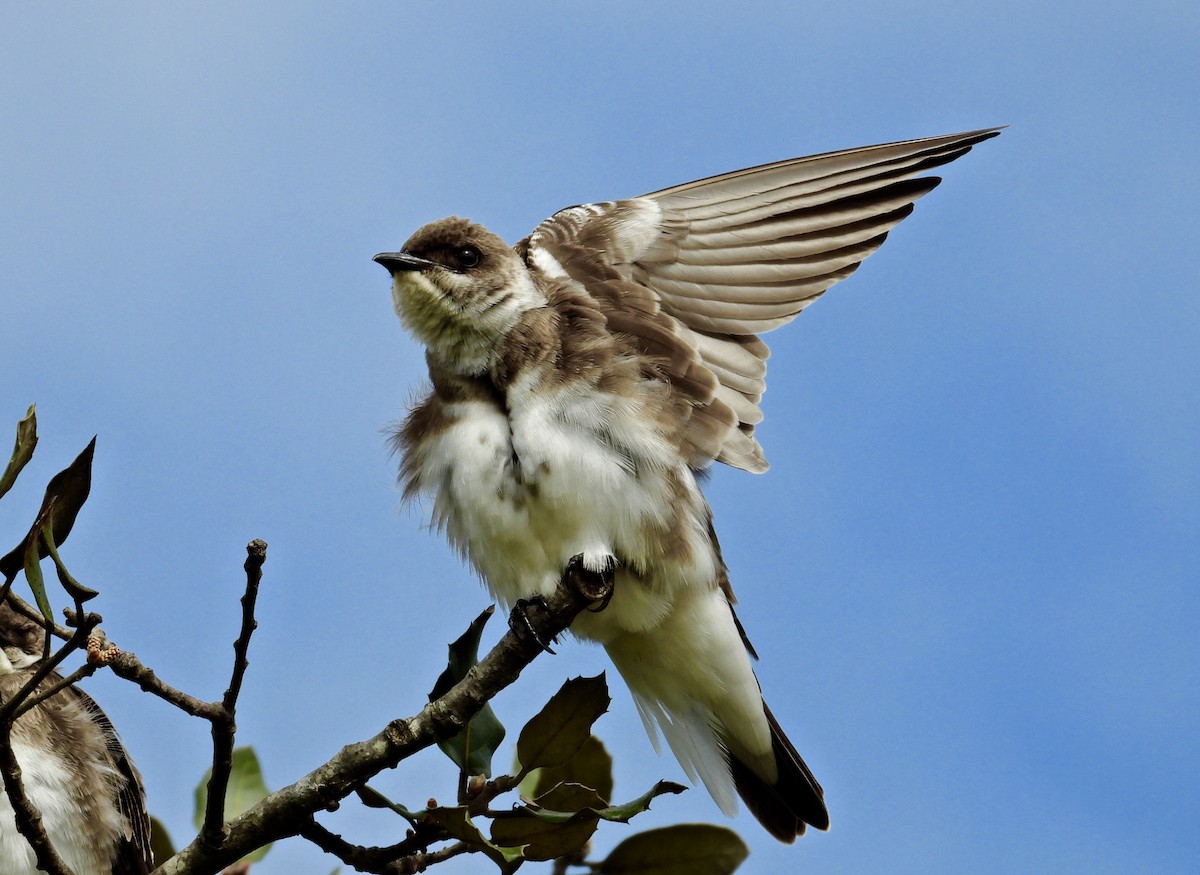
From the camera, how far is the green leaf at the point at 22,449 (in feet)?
8.06

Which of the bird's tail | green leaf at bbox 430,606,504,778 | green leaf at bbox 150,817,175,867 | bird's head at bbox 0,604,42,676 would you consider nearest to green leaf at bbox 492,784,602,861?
green leaf at bbox 430,606,504,778

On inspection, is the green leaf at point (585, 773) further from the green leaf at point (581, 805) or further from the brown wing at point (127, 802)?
the brown wing at point (127, 802)

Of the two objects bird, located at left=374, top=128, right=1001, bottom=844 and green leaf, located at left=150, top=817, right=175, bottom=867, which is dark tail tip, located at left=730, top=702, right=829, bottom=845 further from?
green leaf, located at left=150, top=817, right=175, bottom=867

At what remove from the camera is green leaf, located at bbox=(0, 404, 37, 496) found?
246 cm

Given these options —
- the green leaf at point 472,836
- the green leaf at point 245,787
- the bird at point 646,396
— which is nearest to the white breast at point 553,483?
the bird at point 646,396

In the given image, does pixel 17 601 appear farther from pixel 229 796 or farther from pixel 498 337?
pixel 498 337

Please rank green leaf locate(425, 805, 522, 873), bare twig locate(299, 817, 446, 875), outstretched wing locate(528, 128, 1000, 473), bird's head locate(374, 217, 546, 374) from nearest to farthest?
1. green leaf locate(425, 805, 522, 873)
2. bare twig locate(299, 817, 446, 875)
3. bird's head locate(374, 217, 546, 374)
4. outstretched wing locate(528, 128, 1000, 473)

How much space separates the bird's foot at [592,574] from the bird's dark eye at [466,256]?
1.18 metres

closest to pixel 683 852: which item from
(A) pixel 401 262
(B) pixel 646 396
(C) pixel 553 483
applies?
(C) pixel 553 483

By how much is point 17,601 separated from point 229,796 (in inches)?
38.6

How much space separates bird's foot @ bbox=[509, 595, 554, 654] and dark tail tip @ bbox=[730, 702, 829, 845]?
138cm

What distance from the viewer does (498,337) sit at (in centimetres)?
438

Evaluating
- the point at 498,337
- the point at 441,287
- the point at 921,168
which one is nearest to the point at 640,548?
the point at 498,337

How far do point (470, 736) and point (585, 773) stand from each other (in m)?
0.31
